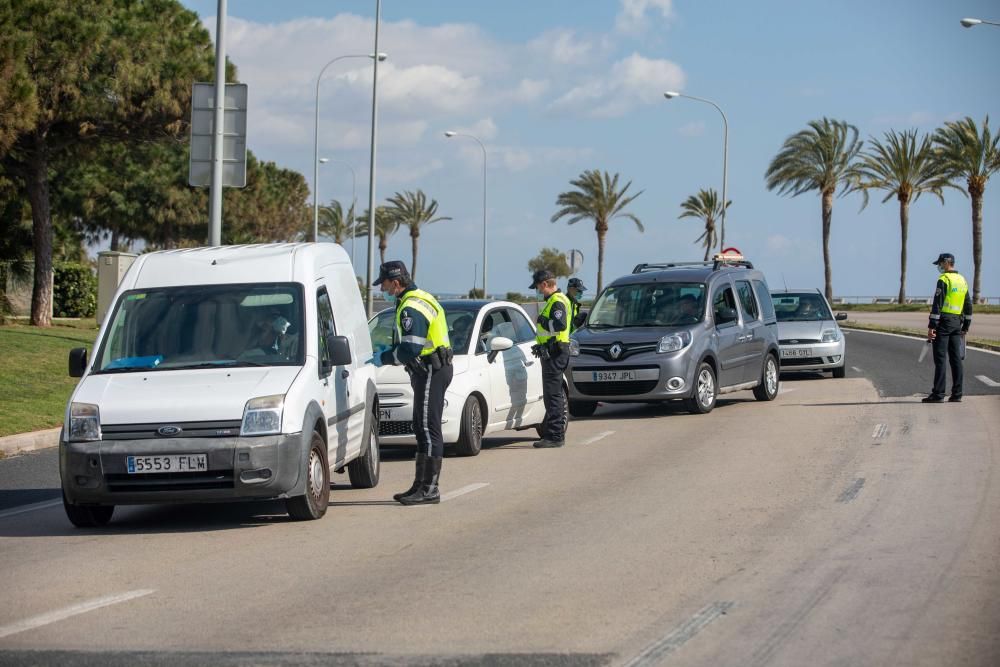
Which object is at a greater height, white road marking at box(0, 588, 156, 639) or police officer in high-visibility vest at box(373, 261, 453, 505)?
police officer in high-visibility vest at box(373, 261, 453, 505)

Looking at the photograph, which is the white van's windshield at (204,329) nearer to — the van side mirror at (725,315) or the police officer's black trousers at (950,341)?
the van side mirror at (725,315)

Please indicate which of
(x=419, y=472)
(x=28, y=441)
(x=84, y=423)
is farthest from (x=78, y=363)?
(x=28, y=441)

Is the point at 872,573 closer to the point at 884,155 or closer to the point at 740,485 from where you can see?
the point at 740,485

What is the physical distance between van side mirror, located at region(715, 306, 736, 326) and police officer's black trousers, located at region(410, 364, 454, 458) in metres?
8.80

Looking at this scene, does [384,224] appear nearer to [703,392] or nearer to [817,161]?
[817,161]

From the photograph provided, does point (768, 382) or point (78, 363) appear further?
point (768, 382)

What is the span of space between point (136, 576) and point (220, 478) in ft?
4.38

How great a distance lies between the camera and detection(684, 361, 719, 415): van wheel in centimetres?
1778

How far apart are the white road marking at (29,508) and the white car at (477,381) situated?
3.27 meters

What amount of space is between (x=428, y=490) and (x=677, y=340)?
7673 mm

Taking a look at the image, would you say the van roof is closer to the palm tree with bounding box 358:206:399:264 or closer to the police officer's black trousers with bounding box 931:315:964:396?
the police officer's black trousers with bounding box 931:315:964:396

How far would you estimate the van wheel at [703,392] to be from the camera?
1778 centimetres

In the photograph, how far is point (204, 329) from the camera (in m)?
10.1

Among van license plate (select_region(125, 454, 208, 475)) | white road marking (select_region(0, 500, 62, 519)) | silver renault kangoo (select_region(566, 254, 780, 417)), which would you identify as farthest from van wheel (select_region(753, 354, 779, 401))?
van license plate (select_region(125, 454, 208, 475))
